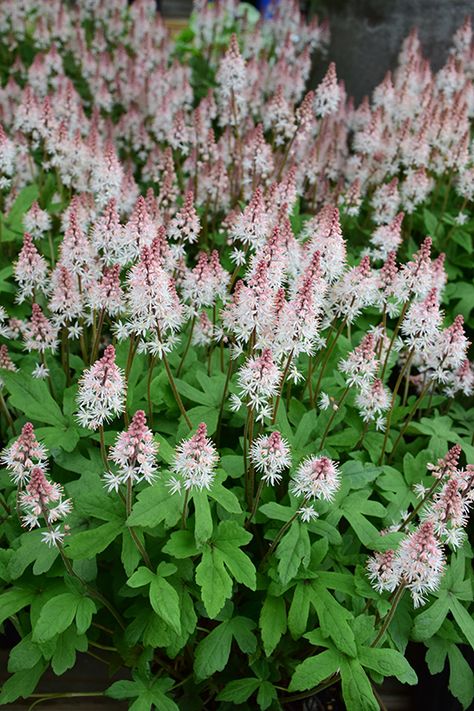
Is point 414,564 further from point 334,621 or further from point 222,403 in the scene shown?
point 222,403

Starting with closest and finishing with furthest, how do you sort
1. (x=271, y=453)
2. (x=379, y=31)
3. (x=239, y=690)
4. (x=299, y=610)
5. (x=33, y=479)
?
(x=33, y=479) → (x=271, y=453) → (x=299, y=610) → (x=239, y=690) → (x=379, y=31)

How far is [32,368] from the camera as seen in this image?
2916mm

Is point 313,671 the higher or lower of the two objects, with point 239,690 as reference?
higher

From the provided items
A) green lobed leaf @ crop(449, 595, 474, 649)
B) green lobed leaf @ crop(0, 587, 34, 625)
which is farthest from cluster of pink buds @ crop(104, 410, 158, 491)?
green lobed leaf @ crop(449, 595, 474, 649)

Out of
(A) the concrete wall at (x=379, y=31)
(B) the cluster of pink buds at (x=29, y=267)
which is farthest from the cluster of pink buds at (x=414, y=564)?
(A) the concrete wall at (x=379, y=31)

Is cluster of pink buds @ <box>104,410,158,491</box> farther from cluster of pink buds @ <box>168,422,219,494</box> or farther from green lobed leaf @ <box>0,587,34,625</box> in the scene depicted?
green lobed leaf @ <box>0,587,34,625</box>

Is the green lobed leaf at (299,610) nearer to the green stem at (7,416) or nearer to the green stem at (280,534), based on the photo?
the green stem at (280,534)

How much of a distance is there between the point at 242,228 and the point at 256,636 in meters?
1.50

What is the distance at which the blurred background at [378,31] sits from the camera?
5.73m

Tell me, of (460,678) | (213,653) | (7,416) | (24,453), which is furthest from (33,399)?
(460,678)

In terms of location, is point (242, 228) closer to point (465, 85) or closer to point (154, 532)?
point (154, 532)

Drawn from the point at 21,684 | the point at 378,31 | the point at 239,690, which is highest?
the point at 378,31

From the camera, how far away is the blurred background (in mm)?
5727

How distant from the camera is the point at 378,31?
6.06m
